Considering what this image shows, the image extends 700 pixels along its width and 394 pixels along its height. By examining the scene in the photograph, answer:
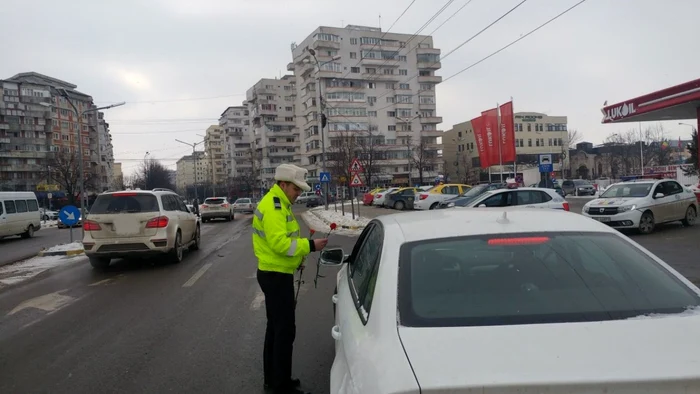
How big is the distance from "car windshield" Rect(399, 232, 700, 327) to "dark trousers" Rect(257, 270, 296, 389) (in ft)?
4.82

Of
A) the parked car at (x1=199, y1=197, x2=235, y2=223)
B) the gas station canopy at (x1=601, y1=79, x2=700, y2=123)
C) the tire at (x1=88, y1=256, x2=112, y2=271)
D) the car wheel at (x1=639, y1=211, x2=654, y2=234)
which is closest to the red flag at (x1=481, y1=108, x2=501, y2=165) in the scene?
the gas station canopy at (x1=601, y1=79, x2=700, y2=123)

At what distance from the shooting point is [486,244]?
250 centimetres

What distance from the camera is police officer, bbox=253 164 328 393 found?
11.6ft

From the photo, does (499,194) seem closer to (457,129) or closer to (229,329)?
(229,329)

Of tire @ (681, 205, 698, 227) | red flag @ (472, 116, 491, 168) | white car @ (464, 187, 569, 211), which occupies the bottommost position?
tire @ (681, 205, 698, 227)

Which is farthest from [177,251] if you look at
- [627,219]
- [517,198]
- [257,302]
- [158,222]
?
[627,219]

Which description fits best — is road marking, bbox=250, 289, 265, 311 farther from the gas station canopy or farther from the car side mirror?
the gas station canopy

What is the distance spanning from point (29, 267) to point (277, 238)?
1132 cm

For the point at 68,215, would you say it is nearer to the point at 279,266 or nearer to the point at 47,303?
the point at 47,303

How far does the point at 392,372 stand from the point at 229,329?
4250 millimetres

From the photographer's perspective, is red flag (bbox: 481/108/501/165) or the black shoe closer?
the black shoe

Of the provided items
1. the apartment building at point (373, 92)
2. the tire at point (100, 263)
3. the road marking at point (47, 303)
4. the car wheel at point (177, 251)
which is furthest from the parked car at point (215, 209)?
the apartment building at point (373, 92)

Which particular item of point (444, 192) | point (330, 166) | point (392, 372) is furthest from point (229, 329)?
point (330, 166)

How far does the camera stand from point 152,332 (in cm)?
549
